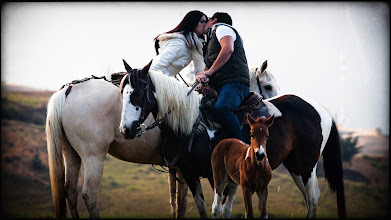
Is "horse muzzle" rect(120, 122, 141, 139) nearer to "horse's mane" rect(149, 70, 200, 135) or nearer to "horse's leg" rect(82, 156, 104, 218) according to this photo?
"horse's mane" rect(149, 70, 200, 135)

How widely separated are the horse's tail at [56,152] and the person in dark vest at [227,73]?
78.9 inches

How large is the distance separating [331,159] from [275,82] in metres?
1.82

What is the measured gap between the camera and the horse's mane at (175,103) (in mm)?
4797

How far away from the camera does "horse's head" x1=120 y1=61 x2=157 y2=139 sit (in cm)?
443

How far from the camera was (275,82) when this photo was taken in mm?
7262

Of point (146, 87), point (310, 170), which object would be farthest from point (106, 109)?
point (310, 170)

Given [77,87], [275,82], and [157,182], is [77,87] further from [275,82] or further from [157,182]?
[157,182]

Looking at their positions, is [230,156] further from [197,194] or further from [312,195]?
[312,195]

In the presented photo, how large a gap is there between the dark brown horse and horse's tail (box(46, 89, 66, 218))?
1.30 meters

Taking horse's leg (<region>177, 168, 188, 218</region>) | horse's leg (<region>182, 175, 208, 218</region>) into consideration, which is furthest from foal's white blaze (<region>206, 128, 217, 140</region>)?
horse's leg (<region>177, 168, 188, 218</region>)

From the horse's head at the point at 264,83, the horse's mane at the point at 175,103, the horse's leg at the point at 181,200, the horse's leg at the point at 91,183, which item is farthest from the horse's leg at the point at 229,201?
the horse's head at the point at 264,83

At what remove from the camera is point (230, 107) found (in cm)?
484

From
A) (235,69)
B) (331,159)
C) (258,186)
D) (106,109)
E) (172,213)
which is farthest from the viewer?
(172,213)

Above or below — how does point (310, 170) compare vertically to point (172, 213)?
above
